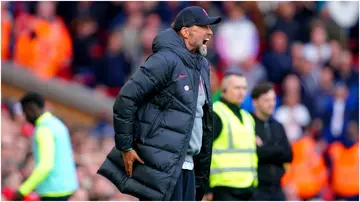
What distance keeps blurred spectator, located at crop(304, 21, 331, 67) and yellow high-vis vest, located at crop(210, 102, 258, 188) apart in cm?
768

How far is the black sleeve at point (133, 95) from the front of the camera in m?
8.73

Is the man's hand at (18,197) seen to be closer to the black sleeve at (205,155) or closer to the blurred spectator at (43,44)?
the black sleeve at (205,155)

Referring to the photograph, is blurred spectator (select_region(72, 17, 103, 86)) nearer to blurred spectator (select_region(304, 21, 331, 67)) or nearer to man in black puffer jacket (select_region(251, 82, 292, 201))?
blurred spectator (select_region(304, 21, 331, 67))

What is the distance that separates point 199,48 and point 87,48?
921cm

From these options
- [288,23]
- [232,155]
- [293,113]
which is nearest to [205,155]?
[232,155]

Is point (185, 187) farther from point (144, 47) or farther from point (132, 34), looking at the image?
point (132, 34)

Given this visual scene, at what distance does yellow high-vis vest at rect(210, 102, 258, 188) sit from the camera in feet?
35.5

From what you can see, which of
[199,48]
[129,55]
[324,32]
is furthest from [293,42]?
[199,48]

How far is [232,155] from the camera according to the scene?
10828 millimetres

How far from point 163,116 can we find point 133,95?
298 millimetres

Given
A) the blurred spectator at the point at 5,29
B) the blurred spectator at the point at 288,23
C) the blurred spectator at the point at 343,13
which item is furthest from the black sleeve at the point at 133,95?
the blurred spectator at the point at 343,13

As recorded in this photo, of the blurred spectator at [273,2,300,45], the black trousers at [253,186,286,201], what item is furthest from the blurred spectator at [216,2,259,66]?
the black trousers at [253,186,286,201]

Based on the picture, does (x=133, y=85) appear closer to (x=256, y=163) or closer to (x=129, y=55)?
(x=256, y=163)

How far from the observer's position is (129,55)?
17953 millimetres
